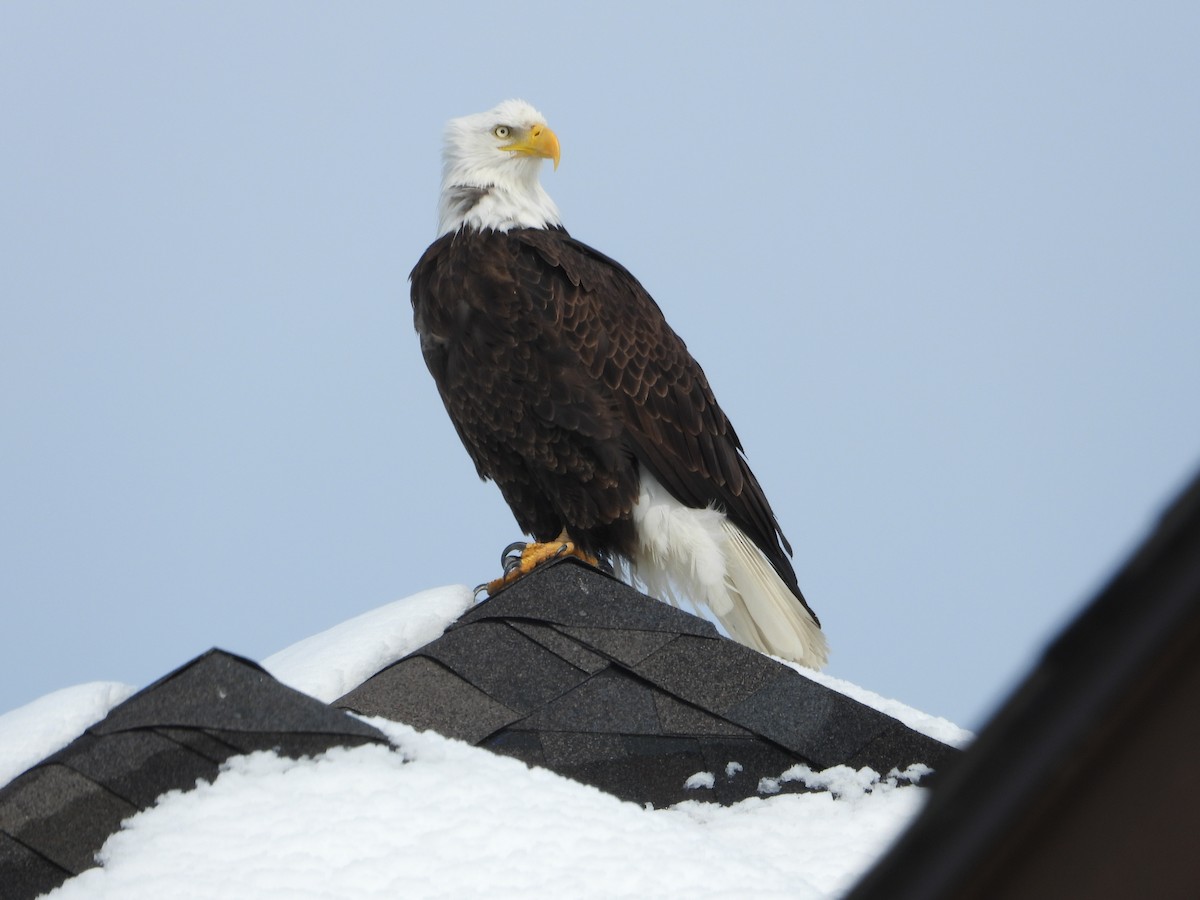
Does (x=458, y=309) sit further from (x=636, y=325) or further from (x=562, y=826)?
(x=562, y=826)

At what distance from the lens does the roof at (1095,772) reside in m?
0.58

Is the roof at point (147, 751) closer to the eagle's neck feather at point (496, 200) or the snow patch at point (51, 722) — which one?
the snow patch at point (51, 722)

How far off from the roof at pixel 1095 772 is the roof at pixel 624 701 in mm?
2057

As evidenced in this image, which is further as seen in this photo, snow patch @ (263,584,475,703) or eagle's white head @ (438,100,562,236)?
eagle's white head @ (438,100,562,236)

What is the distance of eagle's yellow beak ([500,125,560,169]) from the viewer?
18.7 ft

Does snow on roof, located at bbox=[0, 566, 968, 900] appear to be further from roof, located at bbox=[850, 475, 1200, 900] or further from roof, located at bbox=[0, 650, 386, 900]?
roof, located at bbox=[850, 475, 1200, 900]

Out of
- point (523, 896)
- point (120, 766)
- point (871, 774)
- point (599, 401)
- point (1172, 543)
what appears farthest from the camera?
point (599, 401)

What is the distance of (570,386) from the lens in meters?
5.09

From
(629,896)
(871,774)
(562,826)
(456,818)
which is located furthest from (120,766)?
(871,774)

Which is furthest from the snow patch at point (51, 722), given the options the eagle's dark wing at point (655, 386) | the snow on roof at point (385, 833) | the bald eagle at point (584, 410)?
the eagle's dark wing at point (655, 386)

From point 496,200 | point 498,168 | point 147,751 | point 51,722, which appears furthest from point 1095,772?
point 498,168

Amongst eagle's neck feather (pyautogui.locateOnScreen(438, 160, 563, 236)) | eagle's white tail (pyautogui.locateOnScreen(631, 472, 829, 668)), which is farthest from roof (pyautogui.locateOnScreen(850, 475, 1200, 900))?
eagle's neck feather (pyautogui.locateOnScreen(438, 160, 563, 236))

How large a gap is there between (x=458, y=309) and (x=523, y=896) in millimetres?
3667

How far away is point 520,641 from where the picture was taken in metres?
2.80
